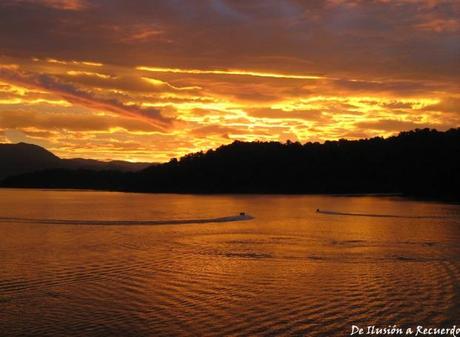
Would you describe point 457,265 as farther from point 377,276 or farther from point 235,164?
point 235,164

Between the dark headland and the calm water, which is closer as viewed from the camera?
the calm water

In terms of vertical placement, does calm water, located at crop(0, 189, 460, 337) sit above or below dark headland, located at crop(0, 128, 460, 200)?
below

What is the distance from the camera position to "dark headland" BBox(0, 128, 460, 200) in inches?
5891

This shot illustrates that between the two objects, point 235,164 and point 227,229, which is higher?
point 235,164

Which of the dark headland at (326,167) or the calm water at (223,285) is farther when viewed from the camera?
the dark headland at (326,167)

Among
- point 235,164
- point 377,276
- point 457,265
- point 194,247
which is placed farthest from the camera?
point 235,164

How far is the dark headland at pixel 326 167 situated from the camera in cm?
14962

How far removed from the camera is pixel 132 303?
1738 cm

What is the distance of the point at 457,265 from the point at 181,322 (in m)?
14.9

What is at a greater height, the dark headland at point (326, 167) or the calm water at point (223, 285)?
the dark headland at point (326, 167)

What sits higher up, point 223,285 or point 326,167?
point 326,167

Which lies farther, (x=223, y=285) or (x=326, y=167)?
(x=326, y=167)

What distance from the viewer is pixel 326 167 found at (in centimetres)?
17562

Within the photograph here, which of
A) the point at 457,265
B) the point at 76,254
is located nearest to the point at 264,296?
the point at 457,265
